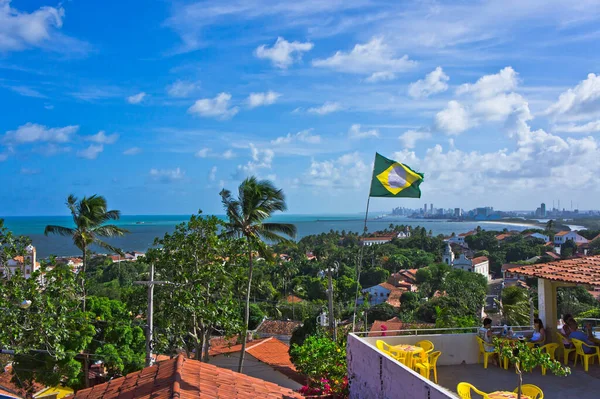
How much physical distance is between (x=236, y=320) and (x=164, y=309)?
256cm

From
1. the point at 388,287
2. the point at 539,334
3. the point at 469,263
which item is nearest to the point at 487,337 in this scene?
the point at 539,334

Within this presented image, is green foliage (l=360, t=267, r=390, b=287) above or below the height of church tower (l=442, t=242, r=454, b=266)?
below

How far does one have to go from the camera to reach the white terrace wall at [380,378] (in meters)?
6.31

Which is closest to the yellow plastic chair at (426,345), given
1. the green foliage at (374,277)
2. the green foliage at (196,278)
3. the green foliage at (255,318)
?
the green foliage at (196,278)

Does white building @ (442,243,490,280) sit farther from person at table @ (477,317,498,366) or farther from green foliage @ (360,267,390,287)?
person at table @ (477,317,498,366)

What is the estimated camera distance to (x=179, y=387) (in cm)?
717

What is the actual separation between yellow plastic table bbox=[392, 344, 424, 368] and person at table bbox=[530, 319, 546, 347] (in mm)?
2519

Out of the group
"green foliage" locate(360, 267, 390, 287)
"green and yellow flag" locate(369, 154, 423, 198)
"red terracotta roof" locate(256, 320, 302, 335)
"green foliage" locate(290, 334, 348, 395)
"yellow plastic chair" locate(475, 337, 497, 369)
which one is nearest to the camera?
"yellow plastic chair" locate(475, 337, 497, 369)

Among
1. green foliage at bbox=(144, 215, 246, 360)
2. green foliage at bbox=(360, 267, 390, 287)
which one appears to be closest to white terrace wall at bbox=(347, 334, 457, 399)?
green foliage at bbox=(144, 215, 246, 360)

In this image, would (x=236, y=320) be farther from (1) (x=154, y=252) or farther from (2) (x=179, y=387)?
(2) (x=179, y=387)

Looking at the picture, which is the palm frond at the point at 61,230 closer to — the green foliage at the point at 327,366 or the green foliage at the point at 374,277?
the green foliage at the point at 327,366

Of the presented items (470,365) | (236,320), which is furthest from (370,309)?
(470,365)

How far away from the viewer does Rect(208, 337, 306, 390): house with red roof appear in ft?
73.6

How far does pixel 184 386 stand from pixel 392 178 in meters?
6.17
